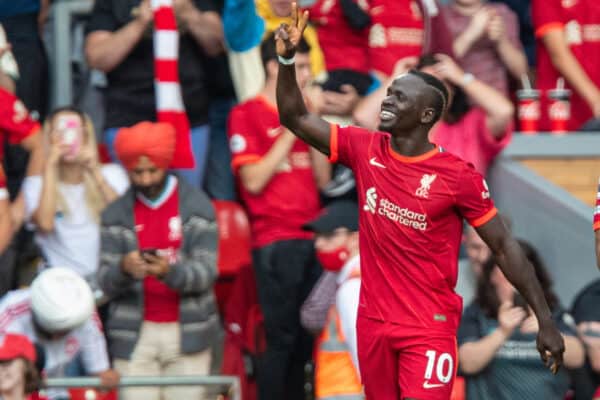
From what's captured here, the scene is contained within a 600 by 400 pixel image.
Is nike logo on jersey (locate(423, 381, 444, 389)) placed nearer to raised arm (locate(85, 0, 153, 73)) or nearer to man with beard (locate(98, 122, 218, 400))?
man with beard (locate(98, 122, 218, 400))

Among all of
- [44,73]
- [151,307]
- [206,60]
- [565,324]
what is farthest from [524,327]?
[44,73]

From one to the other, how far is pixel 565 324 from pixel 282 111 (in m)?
2.33

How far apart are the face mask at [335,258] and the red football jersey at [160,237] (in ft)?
2.52

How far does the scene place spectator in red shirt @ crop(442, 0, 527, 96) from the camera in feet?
34.5

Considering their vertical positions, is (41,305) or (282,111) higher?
(282,111)

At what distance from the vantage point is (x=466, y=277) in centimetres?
916

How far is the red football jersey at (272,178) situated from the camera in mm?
9578

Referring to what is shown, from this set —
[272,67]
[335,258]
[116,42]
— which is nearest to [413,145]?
[335,258]

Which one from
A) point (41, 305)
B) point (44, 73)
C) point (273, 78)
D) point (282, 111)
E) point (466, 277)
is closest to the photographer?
point (282, 111)

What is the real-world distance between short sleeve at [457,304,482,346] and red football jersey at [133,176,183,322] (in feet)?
4.86

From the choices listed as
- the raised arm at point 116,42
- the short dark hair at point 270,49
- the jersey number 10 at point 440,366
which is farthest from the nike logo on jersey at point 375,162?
the raised arm at point 116,42

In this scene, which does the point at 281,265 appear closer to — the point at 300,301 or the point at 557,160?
the point at 300,301

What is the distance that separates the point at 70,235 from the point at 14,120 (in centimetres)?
72

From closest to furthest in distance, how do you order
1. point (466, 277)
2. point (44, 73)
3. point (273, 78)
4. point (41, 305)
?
1. point (41, 305)
2. point (466, 277)
3. point (273, 78)
4. point (44, 73)
